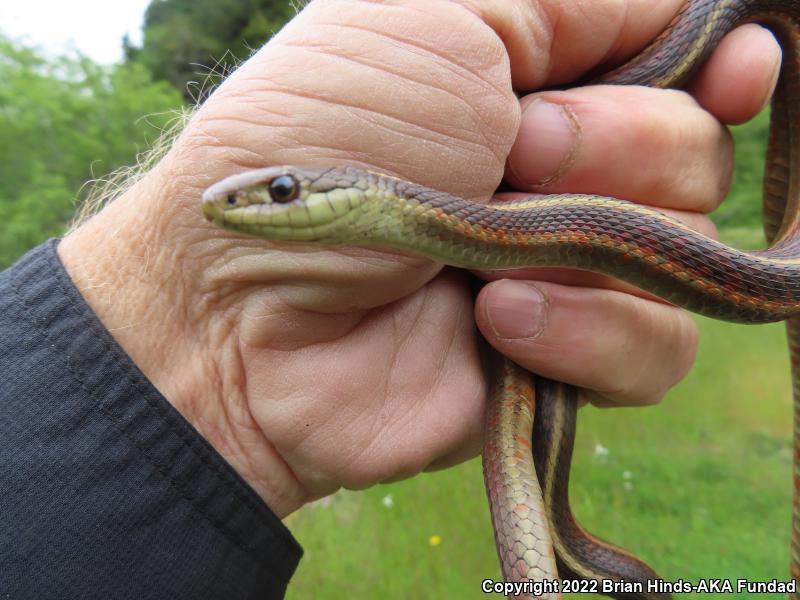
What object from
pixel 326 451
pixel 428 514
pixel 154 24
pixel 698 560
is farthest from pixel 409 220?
pixel 154 24

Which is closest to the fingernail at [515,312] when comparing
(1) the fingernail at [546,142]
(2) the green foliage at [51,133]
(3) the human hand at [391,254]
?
(3) the human hand at [391,254]

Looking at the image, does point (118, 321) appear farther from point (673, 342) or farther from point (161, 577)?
point (673, 342)

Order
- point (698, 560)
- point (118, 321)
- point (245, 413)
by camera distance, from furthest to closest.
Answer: point (698, 560), point (245, 413), point (118, 321)

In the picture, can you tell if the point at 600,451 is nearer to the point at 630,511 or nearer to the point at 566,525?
the point at 630,511

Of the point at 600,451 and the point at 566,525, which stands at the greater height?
the point at 566,525

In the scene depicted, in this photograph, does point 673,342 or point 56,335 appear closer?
point 56,335

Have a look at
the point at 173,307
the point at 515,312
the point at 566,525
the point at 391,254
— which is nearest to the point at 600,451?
the point at 566,525

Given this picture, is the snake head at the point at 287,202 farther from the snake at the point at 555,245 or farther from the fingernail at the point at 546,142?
the fingernail at the point at 546,142
